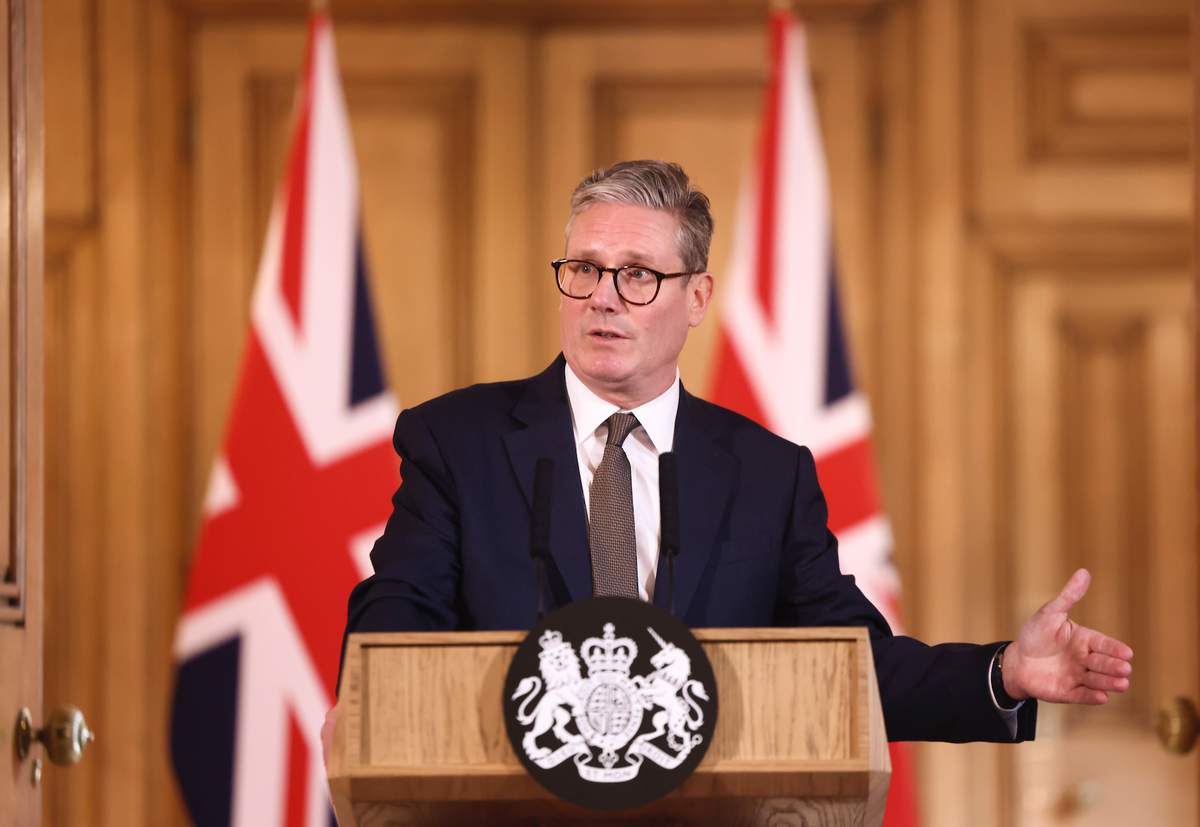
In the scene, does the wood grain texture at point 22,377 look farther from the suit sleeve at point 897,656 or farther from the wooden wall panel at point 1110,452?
the wooden wall panel at point 1110,452

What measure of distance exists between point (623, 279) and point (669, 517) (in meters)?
0.62

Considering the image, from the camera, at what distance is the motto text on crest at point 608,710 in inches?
44.0

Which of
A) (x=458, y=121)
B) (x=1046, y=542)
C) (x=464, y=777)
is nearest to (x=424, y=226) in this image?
(x=458, y=121)

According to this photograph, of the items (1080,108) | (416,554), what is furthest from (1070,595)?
(1080,108)

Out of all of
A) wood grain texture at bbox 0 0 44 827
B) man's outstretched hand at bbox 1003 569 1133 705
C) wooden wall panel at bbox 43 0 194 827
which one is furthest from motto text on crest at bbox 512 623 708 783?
wooden wall panel at bbox 43 0 194 827

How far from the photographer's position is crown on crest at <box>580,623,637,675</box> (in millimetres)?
1137

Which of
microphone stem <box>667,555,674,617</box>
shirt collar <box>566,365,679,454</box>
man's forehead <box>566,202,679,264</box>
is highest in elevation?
man's forehead <box>566,202,679,264</box>

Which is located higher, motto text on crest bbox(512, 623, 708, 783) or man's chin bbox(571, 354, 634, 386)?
man's chin bbox(571, 354, 634, 386)

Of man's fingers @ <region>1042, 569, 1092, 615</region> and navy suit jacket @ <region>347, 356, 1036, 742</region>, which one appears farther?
navy suit jacket @ <region>347, 356, 1036, 742</region>

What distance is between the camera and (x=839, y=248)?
11.1 feet

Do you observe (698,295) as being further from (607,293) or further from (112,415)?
(112,415)

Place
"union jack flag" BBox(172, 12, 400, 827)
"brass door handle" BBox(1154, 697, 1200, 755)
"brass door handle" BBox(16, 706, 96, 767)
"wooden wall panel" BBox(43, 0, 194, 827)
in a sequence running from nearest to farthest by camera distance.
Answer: "brass door handle" BBox(16, 706, 96, 767) → "brass door handle" BBox(1154, 697, 1200, 755) → "union jack flag" BBox(172, 12, 400, 827) → "wooden wall panel" BBox(43, 0, 194, 827)

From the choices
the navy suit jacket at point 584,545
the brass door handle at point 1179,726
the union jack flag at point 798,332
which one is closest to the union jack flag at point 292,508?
the union jack flag at point 798,332

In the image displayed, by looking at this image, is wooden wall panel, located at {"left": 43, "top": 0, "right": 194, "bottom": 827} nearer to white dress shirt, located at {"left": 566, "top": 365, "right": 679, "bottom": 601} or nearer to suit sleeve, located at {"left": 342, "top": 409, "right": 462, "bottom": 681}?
suit sleeve, located at {"left": 342, "top": 409, "right": 462, "bottom": 681}
